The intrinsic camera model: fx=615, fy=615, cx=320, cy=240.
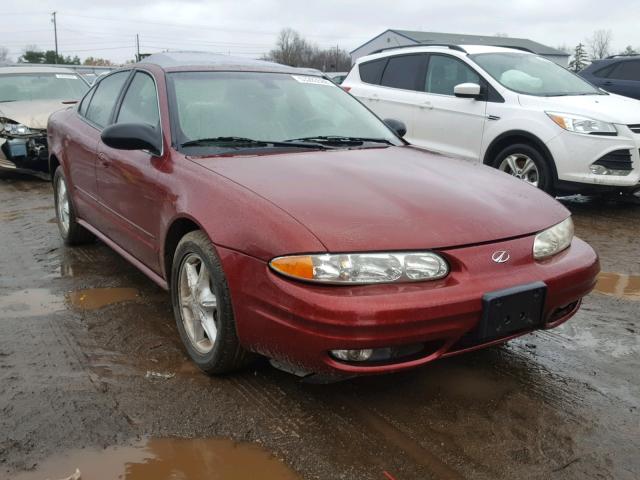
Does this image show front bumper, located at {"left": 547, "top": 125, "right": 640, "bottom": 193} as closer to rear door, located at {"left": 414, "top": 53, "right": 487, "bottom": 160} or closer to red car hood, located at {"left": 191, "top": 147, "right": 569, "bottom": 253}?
rear door, located at {"left": 414, "top": 53, "right": 487, "bottom": 160}

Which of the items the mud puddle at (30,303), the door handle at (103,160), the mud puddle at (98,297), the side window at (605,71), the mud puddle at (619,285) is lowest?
the mud puddle at (30,303)

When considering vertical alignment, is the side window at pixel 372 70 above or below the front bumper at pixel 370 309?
above

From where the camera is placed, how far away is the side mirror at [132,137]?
3260mm

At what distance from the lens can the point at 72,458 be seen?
233 centimetres

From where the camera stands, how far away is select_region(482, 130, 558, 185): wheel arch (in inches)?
243

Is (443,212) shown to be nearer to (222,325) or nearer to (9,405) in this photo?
(222,325)

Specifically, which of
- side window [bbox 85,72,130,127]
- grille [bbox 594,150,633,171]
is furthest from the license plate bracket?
grille [bbox 594,150,633,171]

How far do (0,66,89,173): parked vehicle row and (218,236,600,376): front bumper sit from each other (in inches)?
244

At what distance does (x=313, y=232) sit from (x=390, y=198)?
1.60ft

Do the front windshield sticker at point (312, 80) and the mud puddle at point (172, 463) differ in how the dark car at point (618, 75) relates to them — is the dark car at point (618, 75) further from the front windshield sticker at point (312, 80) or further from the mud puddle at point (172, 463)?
the mud puddle at point (172, 463)

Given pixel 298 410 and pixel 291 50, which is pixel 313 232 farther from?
pixel 291 50

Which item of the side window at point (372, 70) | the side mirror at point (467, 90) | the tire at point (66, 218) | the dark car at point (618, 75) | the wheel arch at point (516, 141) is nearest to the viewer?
the tire at point (66, 218)

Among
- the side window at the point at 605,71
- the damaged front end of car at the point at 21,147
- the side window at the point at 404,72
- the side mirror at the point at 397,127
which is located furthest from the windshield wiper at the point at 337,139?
the side window at the point at 605,71

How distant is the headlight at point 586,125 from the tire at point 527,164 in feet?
1.29
